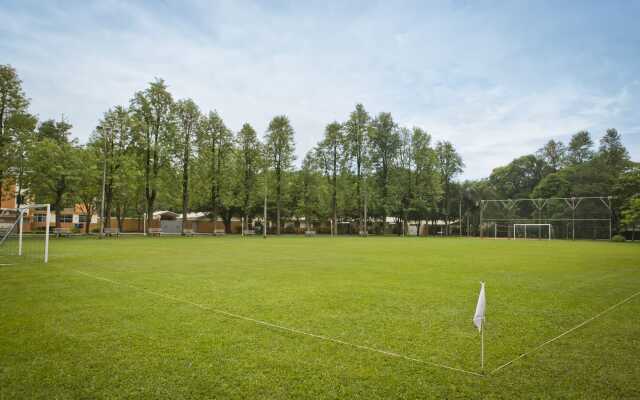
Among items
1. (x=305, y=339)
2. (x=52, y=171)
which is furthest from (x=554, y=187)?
(x=305, y=339)

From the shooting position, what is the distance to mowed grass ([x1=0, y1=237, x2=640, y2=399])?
4137mm

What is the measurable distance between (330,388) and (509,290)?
7.71 meters

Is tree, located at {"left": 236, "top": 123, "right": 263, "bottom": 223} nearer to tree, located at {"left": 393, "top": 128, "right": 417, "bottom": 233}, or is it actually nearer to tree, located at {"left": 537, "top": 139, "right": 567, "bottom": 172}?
tree, located at {"left": 393, "top": 128, "right": 417, "bottom": 233}

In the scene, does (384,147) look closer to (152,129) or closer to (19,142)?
(152,129)

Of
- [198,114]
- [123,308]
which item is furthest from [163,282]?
[198,114]

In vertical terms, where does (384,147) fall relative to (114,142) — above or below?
above

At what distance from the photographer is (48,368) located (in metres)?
4.57

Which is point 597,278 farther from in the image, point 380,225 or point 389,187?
point 380,225

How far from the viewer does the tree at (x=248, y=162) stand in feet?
184

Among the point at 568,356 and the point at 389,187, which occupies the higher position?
the point at 389,187

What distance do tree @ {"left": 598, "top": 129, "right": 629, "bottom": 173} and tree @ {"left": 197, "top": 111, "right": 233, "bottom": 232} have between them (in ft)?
222

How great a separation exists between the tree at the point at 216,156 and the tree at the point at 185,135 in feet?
4.26

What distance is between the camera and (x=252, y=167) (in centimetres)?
5747

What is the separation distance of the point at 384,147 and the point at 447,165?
1665 centimetres
